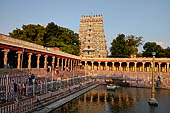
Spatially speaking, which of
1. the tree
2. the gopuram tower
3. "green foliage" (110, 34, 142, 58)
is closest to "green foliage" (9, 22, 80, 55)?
the gopuram tower

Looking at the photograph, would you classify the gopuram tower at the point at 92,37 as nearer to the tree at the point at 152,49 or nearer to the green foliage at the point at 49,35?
the green foliage at the point at 49,35

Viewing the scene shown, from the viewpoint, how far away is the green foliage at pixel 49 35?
56.1 meters

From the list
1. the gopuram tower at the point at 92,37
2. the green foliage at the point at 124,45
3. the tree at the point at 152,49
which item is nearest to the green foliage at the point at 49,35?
the gopuram tower at the point at 92,37

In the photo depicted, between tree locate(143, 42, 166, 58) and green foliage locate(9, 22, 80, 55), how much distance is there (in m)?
33.8

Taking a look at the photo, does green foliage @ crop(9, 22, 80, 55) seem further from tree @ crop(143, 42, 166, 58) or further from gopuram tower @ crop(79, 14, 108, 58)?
tree @ crop(143, 42, 166, 58)

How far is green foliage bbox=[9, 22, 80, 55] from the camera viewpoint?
5606 cm

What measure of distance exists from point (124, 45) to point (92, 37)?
15.7 metres

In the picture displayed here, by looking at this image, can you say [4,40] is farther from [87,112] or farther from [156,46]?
[156,46]

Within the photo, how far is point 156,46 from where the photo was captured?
7800 centimetres

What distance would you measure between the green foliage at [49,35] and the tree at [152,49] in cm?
3380

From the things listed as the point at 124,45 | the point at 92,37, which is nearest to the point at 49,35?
the point at 92,37

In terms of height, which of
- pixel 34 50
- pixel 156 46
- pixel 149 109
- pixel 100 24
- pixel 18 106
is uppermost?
pixel 100 24

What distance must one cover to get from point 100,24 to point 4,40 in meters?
62.5

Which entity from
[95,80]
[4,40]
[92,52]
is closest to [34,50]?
[4,40]
